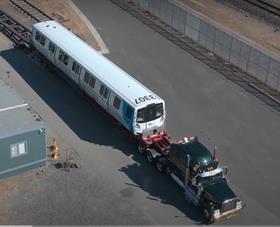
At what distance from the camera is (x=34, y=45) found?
36.6m

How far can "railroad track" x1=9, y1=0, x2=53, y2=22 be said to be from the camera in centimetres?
4238

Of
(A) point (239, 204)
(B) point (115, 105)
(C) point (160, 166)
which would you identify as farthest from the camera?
(B) point (115, 105)

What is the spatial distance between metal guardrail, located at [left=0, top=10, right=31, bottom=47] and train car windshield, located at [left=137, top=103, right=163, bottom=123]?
13559 millimetres

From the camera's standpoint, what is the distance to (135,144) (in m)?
29.7

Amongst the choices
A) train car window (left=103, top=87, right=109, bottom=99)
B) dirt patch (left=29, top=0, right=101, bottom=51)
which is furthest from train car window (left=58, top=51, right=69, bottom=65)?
dirt patch (left=29, top=0, right=101, bottom=51)

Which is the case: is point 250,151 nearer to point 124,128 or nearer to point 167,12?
point 124,128

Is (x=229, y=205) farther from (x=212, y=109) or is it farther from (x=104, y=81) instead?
(x=104, y=81)

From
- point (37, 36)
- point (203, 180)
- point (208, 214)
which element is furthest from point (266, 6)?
point (208, 214)

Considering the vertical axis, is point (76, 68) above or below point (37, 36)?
below

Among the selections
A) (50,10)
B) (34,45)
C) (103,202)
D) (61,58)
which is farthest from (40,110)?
(50,10)

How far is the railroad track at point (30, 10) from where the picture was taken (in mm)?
42375

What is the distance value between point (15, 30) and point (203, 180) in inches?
847

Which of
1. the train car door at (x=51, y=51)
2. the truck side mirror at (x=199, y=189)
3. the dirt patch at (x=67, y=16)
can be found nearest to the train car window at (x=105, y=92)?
the train car door at (x=51, y=51)

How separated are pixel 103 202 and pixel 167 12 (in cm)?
2146
